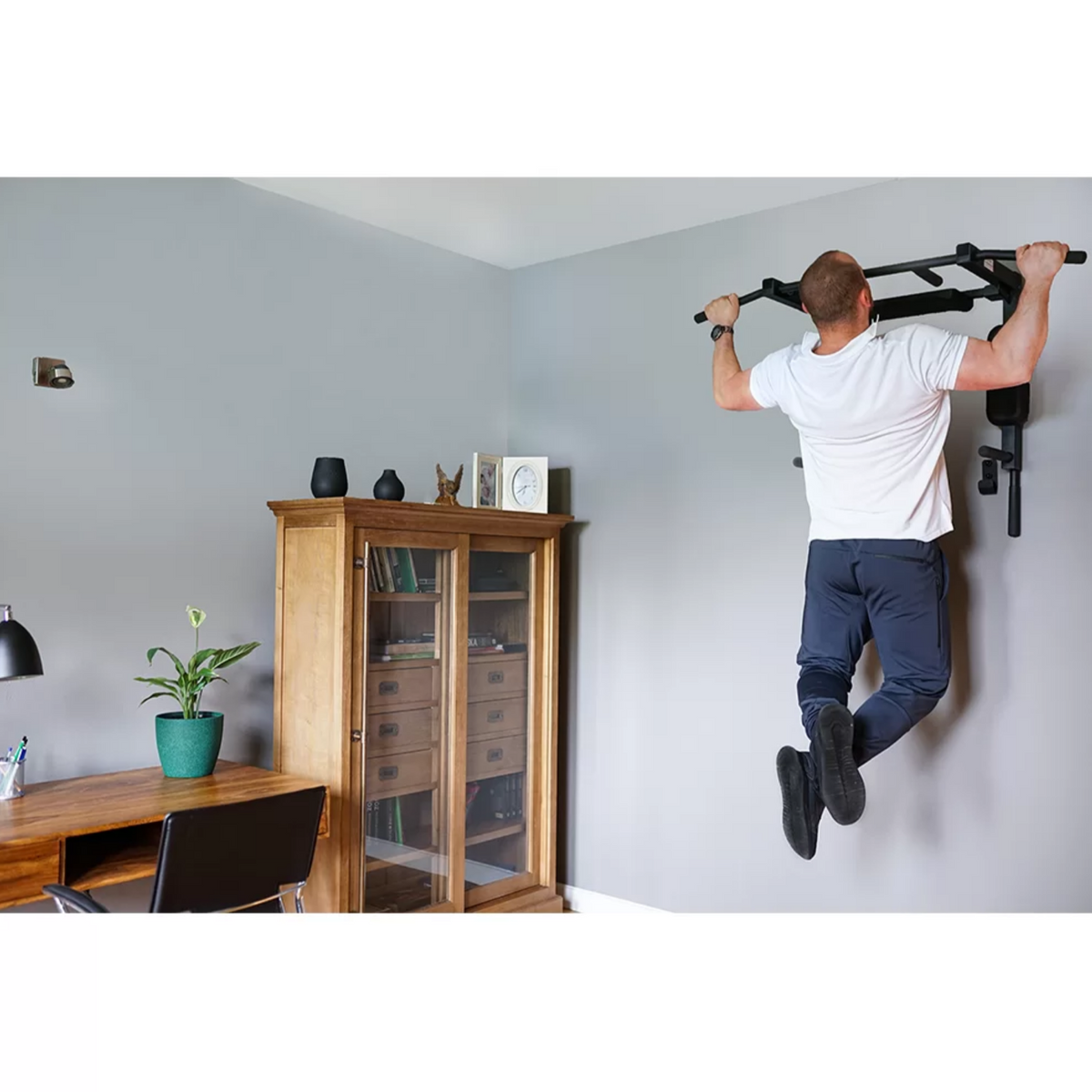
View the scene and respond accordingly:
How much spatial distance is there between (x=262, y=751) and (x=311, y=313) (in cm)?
155

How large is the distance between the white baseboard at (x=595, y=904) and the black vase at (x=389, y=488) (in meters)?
1.79

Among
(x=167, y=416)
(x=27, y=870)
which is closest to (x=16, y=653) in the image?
(x=27, y=870)

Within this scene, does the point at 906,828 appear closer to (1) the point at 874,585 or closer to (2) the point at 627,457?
(1) the point at 874,585

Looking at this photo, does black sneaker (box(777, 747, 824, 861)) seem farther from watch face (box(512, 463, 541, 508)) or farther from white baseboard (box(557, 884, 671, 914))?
watch face (box(512, 463, 541, 508))

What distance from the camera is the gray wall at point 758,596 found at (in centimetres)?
304

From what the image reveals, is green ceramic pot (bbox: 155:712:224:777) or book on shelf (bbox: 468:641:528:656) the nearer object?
green ceramic pot (bbox: 155:712:224:777)

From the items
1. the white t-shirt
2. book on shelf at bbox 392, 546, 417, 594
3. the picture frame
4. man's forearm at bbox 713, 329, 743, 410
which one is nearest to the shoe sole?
the white t-shirt

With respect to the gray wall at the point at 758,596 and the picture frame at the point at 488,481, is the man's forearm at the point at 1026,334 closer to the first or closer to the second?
the gray wall at the point at 758,596

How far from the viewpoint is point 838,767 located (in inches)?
92.2

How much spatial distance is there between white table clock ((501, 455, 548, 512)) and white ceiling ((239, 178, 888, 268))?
2.93ft

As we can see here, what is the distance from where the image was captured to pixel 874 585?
8.59ft

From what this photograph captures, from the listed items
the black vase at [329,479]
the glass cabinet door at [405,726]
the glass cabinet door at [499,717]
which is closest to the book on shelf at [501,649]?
the glass cabinet door at [499,717]

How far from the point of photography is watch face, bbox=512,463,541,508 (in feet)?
13.2
